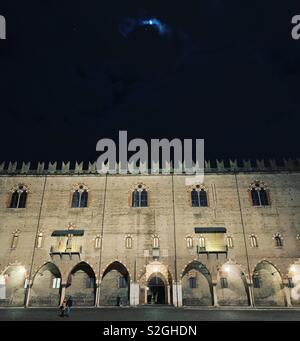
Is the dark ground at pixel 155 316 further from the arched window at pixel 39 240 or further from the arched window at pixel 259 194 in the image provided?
the arched window at pixel 259 194

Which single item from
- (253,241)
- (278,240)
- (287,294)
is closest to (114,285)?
(253,241)

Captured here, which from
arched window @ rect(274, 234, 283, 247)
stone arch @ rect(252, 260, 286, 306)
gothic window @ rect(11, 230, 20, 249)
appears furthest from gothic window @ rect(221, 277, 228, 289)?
gothic window @ rect(11, 230, 20, 249)

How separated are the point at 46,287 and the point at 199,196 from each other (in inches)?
655

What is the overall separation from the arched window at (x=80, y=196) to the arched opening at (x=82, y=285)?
5555 mm

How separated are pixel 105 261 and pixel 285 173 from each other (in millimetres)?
19433

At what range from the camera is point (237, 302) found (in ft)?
90.0

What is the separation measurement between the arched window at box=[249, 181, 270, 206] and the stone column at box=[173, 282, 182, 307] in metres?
10.5

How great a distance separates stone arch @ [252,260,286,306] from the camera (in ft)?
88.8

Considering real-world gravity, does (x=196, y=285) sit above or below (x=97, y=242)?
Result: below

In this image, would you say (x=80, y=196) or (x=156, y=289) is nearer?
(x=156, y=289)

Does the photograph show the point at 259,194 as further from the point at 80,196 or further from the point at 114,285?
the point at 80,196

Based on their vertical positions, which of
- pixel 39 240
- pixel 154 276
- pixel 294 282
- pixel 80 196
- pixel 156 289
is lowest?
pixel 156 289

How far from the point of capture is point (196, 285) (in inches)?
1106
